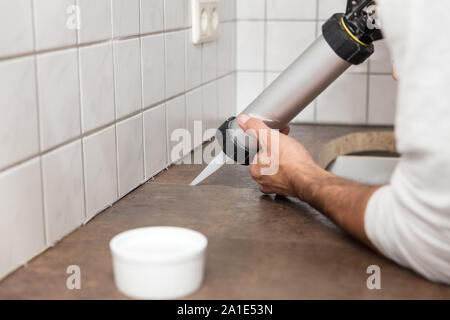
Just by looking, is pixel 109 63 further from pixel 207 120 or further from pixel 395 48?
pixel 207 120

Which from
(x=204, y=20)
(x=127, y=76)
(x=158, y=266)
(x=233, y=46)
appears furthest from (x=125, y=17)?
(x=233, y=46)

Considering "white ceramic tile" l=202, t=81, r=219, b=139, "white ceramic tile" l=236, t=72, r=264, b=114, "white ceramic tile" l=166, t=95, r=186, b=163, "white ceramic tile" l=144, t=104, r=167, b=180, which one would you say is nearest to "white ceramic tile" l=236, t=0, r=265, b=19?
"white ceramic tile" l=236, t=72, r=264, b=114

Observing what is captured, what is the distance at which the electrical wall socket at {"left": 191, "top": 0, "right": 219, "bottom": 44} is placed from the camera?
1450 millimetres

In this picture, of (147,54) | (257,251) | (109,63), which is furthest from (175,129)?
(257,251)

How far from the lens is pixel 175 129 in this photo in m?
1.37

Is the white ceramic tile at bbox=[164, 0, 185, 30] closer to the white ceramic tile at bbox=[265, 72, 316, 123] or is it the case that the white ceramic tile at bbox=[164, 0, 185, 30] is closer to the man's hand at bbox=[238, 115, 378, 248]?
the man's hand at bbox=[238, 115, 378, 248]

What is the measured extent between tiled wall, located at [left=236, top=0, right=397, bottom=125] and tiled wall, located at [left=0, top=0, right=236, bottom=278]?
48 cm

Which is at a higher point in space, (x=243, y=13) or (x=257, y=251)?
(x=243, y=13)

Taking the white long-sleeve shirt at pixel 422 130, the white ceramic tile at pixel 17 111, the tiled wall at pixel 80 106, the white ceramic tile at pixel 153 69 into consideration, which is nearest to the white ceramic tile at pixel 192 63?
the tiled wall at pixel 80 106

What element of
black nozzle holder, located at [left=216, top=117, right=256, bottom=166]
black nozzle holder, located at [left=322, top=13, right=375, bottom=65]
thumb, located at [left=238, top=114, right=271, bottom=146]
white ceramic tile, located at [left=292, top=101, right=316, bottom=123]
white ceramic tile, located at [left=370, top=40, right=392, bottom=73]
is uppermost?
black nozzle holder, located at [left=322, top=13, right=375, bottom=65]

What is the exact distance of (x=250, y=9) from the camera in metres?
1.85

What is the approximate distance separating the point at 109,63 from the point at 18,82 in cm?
27

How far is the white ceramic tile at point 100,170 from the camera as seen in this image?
98 centimetres
